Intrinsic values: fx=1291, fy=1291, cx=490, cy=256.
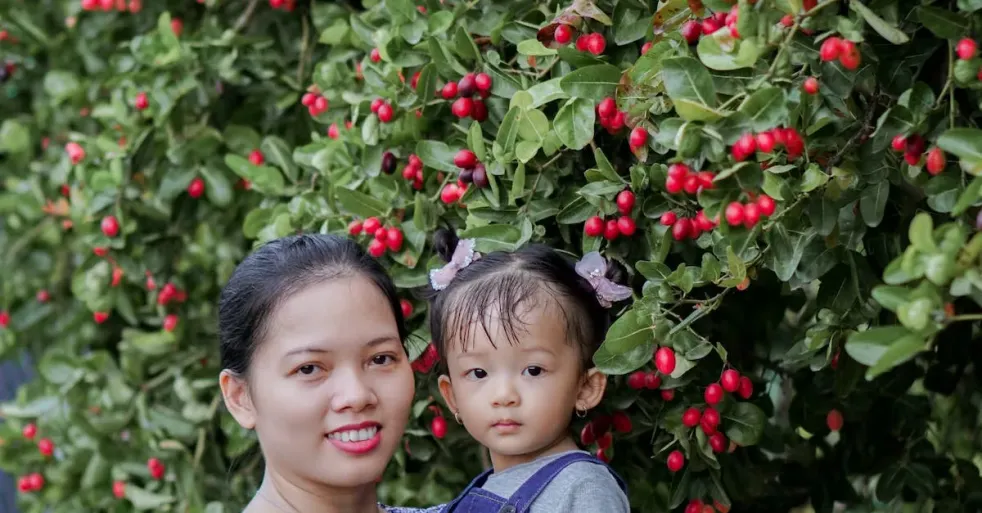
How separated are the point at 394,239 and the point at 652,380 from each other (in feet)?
1.73

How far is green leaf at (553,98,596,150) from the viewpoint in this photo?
6.40 ft

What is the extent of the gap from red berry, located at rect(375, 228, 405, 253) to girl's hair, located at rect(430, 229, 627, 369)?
0.22 meters

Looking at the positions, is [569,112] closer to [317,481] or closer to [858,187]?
[858,187]

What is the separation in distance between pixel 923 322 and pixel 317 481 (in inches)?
36.6

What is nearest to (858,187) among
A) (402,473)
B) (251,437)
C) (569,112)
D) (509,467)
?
(569,112)

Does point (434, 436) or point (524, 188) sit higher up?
point (524, 188)

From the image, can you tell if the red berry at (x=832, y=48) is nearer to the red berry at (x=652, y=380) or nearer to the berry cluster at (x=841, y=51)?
the berry cluster at (x=841, y=51)

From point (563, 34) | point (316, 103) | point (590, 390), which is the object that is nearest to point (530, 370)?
point (590, 390)

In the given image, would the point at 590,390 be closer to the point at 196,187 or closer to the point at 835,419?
the point at 835,419

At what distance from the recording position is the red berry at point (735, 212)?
5.30 feet

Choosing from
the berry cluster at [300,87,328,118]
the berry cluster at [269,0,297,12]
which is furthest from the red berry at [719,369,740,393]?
the berry cluster at [269,0,297,12]

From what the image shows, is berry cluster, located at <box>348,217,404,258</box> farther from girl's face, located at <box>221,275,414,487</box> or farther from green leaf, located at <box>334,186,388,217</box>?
girl's face, located at <box>221,275,414,487</box>

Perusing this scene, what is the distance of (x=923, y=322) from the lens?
1.39m

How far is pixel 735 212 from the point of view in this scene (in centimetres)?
162
